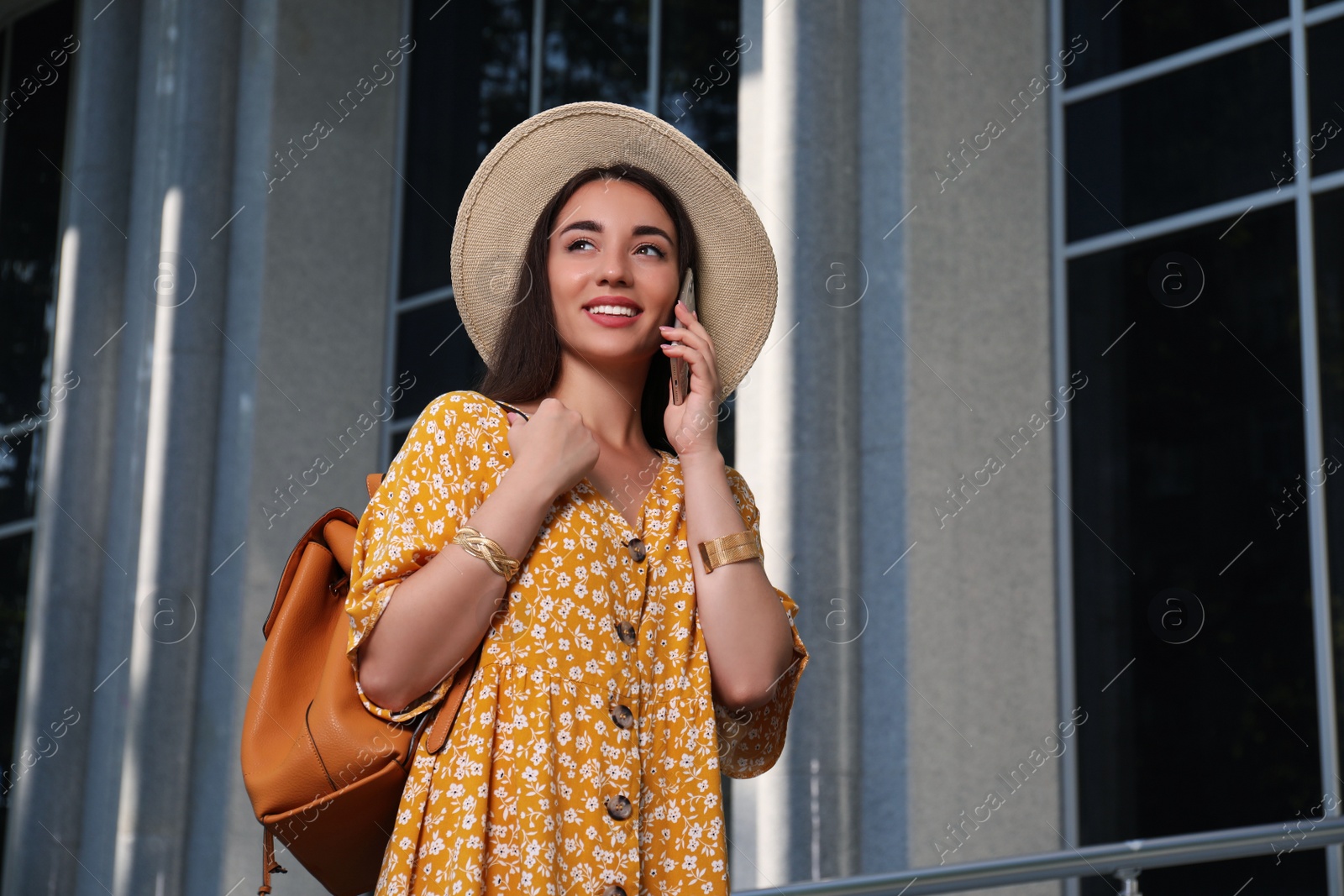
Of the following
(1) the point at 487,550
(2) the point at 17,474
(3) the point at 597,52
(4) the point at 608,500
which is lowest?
(1) the point at 487,550

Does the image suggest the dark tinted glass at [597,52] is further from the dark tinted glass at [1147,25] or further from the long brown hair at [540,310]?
the long brown hair at [540,310]

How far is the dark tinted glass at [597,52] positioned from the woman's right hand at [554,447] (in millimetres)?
5458

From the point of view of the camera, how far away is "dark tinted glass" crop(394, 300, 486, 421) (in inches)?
334

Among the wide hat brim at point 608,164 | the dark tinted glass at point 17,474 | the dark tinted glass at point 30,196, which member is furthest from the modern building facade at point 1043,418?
the dark tinted glass at point 17,474

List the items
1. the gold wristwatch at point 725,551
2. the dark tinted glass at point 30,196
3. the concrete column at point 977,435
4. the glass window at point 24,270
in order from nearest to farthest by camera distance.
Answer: the gold wristwatch at point 725,551, the concrete column at point 977,435, the glass window at point 24,270, the dark tinted glass at point 30,196

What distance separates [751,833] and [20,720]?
6518mm

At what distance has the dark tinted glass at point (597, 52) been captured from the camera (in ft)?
25.1

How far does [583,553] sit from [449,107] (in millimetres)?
7016

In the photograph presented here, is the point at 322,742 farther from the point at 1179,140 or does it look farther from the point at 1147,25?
the point at 1147,25

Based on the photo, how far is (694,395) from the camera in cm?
247

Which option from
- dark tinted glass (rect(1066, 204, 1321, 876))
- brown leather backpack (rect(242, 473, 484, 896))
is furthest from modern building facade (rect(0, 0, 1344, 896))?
brown leather backpack (rect(242, 473, 484, 896))

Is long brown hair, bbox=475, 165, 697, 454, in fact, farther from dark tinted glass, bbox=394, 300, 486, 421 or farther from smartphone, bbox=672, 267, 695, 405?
dark tinted glass, bbox=394, 300, 486, 421

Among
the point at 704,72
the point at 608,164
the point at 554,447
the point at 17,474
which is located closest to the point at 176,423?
the point at 17,474

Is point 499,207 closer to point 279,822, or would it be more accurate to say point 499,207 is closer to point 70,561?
point 279,822
